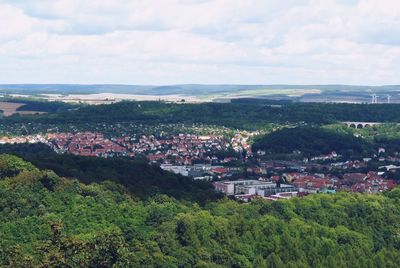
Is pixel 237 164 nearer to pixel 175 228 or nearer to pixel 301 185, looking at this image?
pixel 301 185

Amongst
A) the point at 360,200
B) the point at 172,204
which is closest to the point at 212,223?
the point at 172,204

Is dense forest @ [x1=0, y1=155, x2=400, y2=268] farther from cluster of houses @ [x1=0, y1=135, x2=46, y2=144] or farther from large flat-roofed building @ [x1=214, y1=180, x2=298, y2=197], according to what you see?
cluster of houses @ [x1=0, y1=135, x2=46, y2=144]

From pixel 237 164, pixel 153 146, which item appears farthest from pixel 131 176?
pixel 153 146

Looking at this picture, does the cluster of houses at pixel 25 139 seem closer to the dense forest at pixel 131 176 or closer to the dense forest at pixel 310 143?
the dense forest at pixel 310 143

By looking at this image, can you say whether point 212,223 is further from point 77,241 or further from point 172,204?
point 77,241

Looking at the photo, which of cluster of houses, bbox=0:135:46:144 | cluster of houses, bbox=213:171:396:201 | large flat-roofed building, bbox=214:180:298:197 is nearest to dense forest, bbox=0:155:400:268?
cluster of houses, bbox=213:171:396:201

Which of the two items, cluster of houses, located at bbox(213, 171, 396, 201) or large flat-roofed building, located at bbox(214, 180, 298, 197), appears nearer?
cluster of houses, located at bbox(213, 171, 396, 201)

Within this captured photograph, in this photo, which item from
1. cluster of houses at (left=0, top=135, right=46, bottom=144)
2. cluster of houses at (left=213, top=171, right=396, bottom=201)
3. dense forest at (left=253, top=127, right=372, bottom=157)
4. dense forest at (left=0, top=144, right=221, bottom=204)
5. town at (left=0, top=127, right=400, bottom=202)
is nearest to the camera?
dense forest at (left=0, top=144, right=221, bottom=204)

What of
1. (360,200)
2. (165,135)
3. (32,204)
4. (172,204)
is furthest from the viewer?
(165,135)
